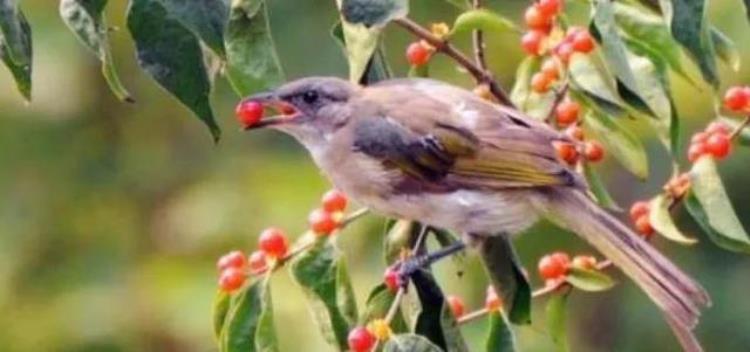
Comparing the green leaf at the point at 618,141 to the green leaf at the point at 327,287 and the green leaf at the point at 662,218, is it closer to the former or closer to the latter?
the green leaf at the point at 662,218

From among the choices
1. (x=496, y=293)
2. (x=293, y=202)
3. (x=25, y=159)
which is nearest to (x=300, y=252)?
(x=496, y=293)

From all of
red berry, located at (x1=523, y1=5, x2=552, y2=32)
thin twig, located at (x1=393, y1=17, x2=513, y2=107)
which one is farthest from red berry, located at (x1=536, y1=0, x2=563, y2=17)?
thin twig, located at (x1=393, y1=17, x2=513, y2=107)

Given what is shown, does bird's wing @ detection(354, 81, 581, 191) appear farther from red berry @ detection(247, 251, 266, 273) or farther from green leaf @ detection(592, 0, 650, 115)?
green leaf @ detection(592, 0, 650, 115)

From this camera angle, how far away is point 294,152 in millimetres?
6809

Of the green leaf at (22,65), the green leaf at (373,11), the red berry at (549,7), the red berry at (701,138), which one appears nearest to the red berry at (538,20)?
the red berry at (549,7)

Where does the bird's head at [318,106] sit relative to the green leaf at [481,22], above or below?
below

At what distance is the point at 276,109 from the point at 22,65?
104 centimetres

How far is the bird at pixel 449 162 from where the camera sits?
280cm

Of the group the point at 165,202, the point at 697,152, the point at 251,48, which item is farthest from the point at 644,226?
the point at 165,202

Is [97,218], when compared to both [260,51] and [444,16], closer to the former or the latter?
[444,16]

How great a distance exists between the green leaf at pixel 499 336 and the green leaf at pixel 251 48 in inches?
14.9

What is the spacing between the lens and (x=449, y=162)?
2939mm

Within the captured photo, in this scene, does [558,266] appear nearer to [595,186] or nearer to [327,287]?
[595,186]

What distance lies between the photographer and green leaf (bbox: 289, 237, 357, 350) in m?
2.53
